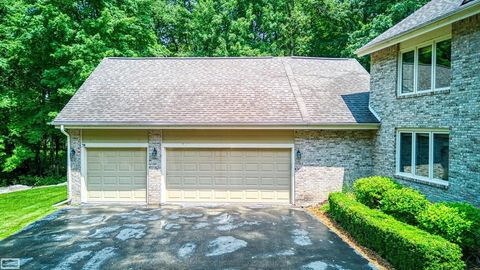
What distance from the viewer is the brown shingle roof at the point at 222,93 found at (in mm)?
10836

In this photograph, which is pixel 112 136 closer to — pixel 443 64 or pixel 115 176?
pixel 115 176

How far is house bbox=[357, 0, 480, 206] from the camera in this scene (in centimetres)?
739

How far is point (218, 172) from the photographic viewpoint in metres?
11.2

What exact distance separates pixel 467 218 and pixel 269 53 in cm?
2061

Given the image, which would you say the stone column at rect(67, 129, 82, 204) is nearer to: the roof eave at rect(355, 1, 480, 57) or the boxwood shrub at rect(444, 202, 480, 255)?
the roof eave at rect(355, 1, 480, 57)

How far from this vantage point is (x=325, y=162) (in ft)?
35.7

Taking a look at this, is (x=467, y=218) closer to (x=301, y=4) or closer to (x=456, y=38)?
(x=456, y=38)

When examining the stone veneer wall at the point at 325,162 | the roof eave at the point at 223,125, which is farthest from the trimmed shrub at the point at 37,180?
the stone veneer wall at the point at 325,162

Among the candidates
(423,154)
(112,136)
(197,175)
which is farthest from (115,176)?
(423,154)

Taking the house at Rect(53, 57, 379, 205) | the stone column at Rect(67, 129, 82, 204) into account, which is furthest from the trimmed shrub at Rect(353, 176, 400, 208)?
the stone column at Rect(67, 129, 82, 204)

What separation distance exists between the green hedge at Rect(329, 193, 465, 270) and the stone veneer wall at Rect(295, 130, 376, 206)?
2.37 m

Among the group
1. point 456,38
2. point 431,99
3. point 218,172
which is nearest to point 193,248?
point 218,172

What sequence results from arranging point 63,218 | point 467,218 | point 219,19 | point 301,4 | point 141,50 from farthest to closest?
point 301,4 → point 219,19 → point 141,50 → point 63,218 → point 467,218

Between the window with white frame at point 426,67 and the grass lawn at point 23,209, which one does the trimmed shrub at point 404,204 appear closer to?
the window with white frame at point 426,67
